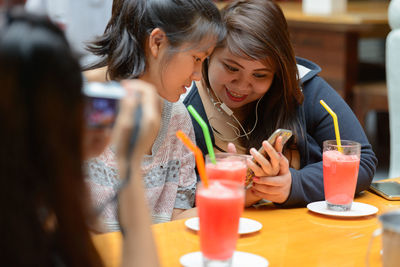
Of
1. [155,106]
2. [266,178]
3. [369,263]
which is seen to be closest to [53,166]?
[155,106]

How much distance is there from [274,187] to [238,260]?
0.43 m

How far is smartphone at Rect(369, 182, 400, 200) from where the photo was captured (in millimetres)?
1646

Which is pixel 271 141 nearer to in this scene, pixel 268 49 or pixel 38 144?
pixel 268 49

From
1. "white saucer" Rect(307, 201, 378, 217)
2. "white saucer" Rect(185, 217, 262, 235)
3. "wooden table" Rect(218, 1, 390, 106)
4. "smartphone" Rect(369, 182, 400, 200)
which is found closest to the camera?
"white saucer" Rect(185, 217, 262, 235)

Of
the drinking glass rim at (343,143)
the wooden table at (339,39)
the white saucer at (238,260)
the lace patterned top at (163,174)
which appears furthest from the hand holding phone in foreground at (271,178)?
the wooden table at (339,39)

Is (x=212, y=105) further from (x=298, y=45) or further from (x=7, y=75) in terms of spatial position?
(x=298, y=45)

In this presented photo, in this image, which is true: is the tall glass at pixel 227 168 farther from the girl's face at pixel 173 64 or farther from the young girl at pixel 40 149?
the young girl at pixel 40 149

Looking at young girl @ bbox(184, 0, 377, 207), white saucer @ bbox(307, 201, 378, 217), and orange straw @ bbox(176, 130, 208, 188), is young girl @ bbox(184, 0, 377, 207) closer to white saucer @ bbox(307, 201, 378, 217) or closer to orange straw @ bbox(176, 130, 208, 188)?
white saucer @ bbox(307, 201, 378, 217)

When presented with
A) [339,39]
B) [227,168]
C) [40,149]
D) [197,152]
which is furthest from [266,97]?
[339,39]

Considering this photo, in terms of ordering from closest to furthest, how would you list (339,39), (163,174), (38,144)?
(38,144)
(163,174)
(339,39)

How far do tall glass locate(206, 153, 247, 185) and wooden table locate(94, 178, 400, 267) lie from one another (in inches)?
5.4

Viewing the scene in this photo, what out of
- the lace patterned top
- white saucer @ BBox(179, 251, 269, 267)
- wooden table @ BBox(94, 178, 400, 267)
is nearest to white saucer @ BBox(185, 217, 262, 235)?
wooden table @ BBox(94, 178, 400, 267)

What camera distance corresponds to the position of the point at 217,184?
1127 mm

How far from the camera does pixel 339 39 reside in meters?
3.63
